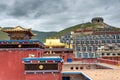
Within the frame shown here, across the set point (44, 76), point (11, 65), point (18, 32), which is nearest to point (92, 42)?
→ point (18, 32)

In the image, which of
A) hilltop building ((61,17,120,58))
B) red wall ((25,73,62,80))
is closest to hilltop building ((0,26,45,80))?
red wall ((25,73,62,80))

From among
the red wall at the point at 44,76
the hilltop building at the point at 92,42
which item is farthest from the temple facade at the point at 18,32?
the hilltop building at the point at 92,42

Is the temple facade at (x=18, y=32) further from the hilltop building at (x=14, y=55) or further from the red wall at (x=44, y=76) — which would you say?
the red wall at (x=44, y=76)

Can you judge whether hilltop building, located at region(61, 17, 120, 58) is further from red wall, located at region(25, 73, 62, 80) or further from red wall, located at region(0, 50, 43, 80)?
red wall, located at region(25, 73, 62, 80)

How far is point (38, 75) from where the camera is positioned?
17922 mm

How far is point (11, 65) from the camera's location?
21766mm

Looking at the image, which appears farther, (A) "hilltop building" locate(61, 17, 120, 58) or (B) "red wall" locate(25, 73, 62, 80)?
(A) "hilltop building" locate(61, 17, 120, 58)

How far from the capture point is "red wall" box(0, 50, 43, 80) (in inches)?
853

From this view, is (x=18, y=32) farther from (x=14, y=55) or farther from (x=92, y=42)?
(x=92, y=42)

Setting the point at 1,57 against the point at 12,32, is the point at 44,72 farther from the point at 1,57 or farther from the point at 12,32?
the point at 12,32

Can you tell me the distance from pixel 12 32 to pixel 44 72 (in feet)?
32.8

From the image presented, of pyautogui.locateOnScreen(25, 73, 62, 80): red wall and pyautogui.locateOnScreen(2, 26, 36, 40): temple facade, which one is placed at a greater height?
pyautogui.locateOnScreen(2, 26, 36, 40): temple facade

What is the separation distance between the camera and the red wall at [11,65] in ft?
71.1

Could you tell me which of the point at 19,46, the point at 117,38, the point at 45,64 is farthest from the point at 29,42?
the point at 117,38
